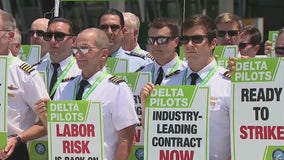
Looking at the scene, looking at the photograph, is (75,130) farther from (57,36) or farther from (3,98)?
(57,36)

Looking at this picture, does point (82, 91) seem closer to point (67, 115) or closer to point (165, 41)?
point (67, 115)

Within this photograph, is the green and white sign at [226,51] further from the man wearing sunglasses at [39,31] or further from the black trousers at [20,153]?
the black trousers at [20,153]

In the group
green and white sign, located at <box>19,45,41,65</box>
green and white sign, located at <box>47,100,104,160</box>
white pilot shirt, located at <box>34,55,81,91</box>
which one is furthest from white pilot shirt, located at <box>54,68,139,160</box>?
green and white sign, located at <box>19,45,41,65</box>

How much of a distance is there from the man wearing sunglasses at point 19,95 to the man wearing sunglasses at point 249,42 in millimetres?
2779

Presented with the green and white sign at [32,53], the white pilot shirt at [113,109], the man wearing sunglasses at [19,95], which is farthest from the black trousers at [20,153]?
the green and white sign at [32,53]

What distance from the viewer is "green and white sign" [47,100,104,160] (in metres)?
4.65

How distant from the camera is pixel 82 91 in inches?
194

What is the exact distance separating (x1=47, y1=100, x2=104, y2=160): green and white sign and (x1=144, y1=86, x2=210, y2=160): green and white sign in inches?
12.5

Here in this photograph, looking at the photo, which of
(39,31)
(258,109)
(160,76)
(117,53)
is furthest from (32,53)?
(258,109)

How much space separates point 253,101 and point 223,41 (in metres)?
2.75

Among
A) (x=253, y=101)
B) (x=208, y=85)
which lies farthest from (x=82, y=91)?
(x=253, y=101)

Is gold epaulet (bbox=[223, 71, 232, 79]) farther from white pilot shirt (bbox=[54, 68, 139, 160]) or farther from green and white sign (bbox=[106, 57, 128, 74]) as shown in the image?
green and white sign (bbox=[106, 57, 128, 74])

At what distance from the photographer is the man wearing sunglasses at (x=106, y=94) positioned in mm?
4750

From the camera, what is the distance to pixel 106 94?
480 cm
